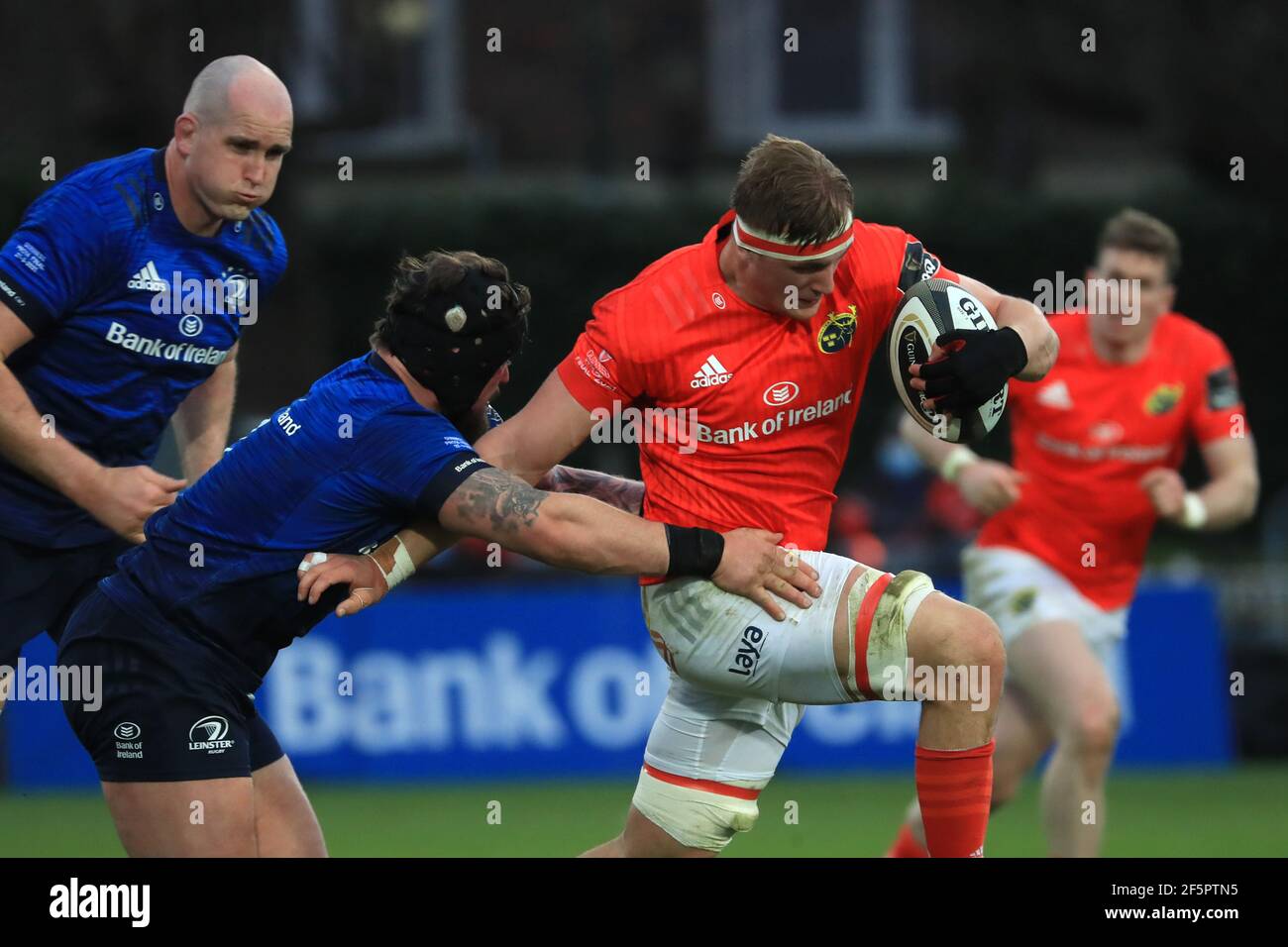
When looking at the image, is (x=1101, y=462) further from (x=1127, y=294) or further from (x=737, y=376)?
(x=737, y=376)

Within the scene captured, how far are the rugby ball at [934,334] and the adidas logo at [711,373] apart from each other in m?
0.50

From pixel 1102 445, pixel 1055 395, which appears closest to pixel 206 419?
pixel 1055 395

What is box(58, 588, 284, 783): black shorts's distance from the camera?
203 inches

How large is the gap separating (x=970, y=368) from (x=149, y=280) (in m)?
2.52

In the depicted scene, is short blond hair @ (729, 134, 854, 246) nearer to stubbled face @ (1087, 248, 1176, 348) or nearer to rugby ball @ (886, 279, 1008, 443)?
rugby ball @ (886, 279, 1008, 443)

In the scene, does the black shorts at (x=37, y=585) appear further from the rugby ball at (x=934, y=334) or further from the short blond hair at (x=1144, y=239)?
the short blond hair at (x=1144, y=239)

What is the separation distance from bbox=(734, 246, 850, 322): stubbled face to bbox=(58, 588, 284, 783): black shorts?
→ 1.84 metres

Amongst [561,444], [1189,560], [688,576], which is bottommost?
[1189,560]

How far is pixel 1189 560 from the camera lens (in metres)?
16.4

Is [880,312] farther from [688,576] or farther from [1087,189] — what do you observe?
[1087,189]

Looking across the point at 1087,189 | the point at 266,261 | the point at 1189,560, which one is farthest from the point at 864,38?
the point at 266,261

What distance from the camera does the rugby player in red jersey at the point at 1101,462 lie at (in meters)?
7.91

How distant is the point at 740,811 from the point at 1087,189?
18940 mm
